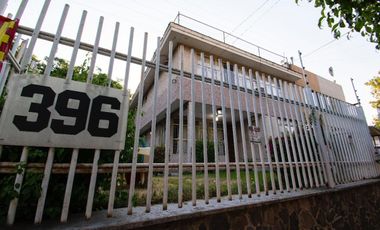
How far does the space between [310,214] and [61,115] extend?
3.66 m

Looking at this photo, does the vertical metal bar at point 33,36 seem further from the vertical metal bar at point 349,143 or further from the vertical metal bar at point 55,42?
the vertical metal bar at point 349,143

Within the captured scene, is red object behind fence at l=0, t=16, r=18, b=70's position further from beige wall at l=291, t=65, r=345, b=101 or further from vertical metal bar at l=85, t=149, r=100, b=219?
beige wall at l=291, t=65, r=345, b=101

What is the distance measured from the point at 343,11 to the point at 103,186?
415 cm

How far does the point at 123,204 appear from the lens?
89.0 inches

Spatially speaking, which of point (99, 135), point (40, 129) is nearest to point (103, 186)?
point (99, 135)

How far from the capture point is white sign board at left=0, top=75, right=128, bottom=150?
4.91 feet

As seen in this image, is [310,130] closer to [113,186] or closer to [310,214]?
[310,214]

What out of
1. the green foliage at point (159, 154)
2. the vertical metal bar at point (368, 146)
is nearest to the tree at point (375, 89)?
the vertical metal bar at point (368, 146)

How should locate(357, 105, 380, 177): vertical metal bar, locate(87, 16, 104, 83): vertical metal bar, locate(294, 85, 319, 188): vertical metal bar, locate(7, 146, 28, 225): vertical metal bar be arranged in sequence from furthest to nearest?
1. locate(357, 105, 380, 177): vertical metal bar
2. locate(294, 85, 319, 188): vertical metal bar
3. locate(87, 16, 104, 83): vertical metal bar
4. locate(7, 146, 28, 225): vertical metal bar

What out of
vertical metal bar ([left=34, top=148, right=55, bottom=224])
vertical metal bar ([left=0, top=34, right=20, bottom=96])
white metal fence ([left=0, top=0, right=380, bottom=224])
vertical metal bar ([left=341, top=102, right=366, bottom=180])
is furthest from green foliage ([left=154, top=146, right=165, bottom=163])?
vertical metal bar ([left=34, top=148, right=55, bottom=224])

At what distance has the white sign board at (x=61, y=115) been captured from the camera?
1.50m

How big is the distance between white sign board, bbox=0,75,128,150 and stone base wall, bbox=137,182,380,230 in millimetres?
1043

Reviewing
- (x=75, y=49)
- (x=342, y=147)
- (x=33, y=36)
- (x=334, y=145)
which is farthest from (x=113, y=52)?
(x=342, y=147)

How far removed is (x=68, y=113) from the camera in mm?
1667
